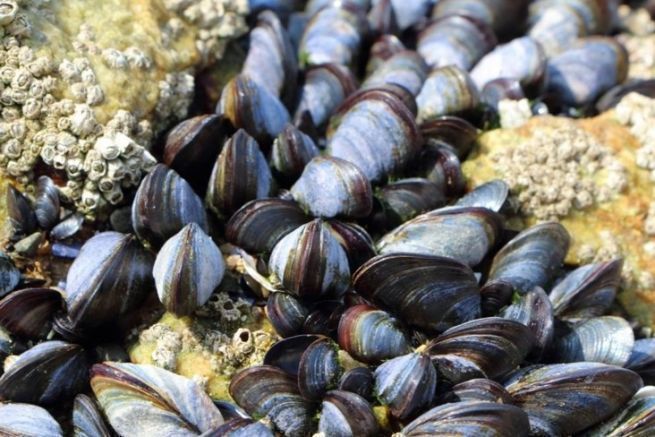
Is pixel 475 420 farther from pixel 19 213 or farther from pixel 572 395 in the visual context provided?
pixel 19 213

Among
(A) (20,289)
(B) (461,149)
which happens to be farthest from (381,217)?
(A) (20,289)

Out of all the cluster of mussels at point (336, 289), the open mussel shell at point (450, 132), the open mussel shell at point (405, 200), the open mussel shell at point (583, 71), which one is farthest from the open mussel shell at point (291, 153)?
the open mussel shell at point (583, 71)

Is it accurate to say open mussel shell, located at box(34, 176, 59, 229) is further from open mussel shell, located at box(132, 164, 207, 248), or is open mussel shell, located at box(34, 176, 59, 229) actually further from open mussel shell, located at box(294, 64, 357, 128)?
open mussel shell, located at box(294, 64, 357, 128)

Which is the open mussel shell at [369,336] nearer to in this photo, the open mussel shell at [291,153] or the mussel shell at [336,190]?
the mussel shell at [336,190]

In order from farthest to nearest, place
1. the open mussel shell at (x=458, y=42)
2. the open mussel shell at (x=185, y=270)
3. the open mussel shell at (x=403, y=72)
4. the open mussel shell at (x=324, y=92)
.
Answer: the open mussel shell at (x=458, y=42) → the open mussel shell at (x=403, y=72) → the open mussel shell at (x=324, y=92) → the open mussel shell at (x=185, y=270)

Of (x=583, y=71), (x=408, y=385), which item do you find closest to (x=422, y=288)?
(x=408, y=385)

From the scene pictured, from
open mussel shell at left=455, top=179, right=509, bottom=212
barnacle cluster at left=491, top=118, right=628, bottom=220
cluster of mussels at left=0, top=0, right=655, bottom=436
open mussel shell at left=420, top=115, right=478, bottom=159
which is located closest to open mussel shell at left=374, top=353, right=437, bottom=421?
cluster of mussels at left=0, top=0, right=655, bottom=436

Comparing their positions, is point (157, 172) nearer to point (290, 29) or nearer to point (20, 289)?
→ point (20, 289)
